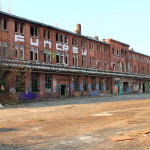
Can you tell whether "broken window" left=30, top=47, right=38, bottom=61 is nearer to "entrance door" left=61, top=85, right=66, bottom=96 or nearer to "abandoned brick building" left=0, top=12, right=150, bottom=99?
"abandoned brick building" left=0, top=12, right=150, bottom=99

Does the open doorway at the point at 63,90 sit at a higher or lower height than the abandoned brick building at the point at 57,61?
lower

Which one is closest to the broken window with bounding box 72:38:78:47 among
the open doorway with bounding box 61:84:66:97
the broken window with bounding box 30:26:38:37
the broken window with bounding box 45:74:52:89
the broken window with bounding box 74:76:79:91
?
the broken window with bounding box 74:76:79:91

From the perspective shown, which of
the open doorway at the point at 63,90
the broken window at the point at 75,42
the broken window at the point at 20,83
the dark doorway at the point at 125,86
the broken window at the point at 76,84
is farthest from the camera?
the dark doorway at the point at 125,86

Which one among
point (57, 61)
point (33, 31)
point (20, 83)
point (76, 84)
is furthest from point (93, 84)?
point (20, 83)

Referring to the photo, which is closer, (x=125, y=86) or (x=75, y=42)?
(x=75, y=42)

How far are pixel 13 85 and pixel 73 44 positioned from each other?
1481 cm

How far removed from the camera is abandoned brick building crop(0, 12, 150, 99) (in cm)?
2844

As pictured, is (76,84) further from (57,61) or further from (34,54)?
(34,54)

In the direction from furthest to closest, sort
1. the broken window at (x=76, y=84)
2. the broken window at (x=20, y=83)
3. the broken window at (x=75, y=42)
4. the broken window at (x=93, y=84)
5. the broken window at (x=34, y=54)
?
the broken window at (x=93, y=84), the broken window at (x=75, y=42), the broken window at (x=76, y=84), the broken window at (x=34, y=54), the broken window at (x=20, y=83)

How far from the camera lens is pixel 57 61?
116ft

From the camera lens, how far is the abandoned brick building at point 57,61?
93.3 feet

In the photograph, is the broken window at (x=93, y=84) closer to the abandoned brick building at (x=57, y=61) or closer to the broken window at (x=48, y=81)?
the abandoned brick building at (x=57, y=61)

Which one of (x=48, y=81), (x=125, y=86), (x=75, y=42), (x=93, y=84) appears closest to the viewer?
(x=48, y=81)

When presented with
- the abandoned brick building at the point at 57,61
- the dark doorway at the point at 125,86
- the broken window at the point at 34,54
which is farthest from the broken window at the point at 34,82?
the dark doorway at the point at 125,86
